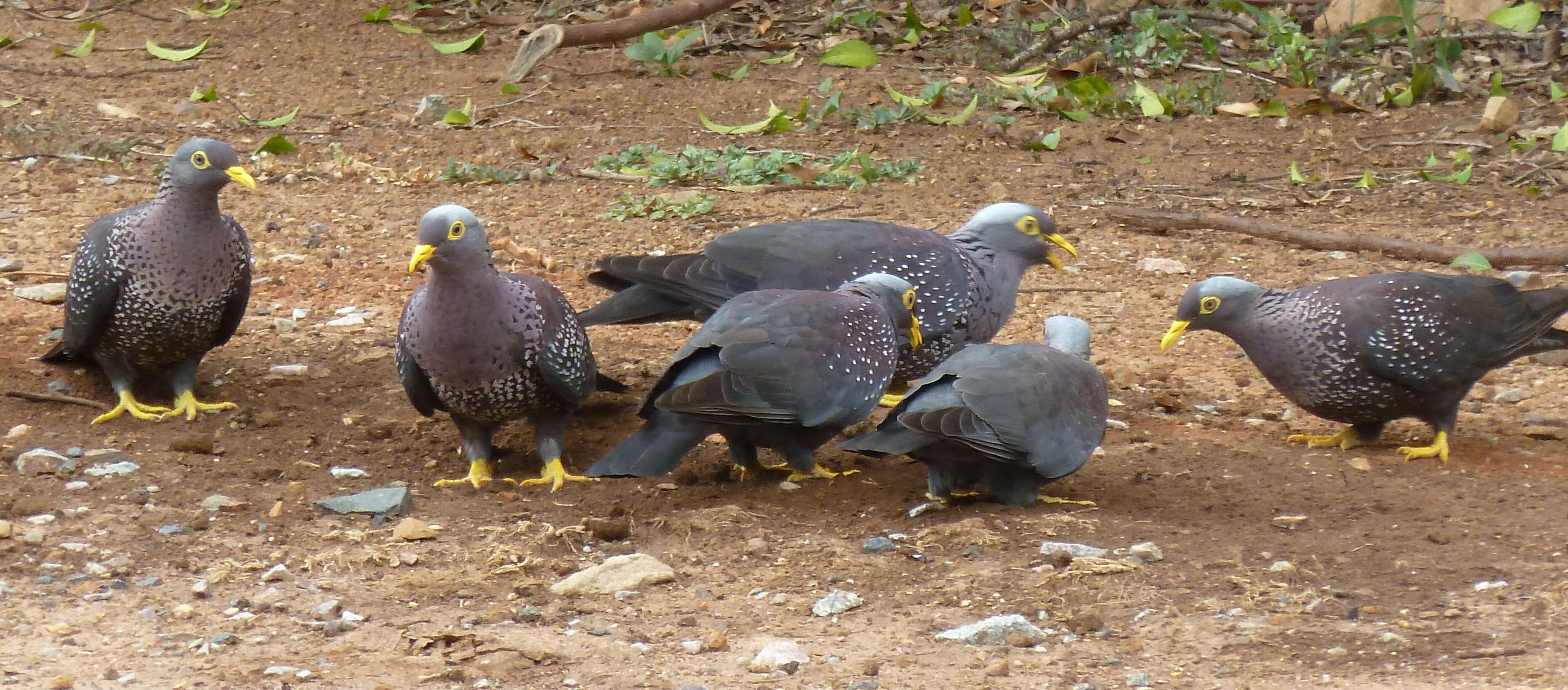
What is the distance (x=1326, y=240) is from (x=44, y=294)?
509 centimetres

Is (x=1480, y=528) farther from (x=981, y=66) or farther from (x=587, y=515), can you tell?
(x=981, y=66)

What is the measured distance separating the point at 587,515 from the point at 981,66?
19.7ft

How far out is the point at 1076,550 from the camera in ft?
11.6

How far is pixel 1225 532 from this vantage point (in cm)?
379

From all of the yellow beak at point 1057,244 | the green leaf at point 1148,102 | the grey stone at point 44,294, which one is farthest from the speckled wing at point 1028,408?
the green leaf at point 1148,102

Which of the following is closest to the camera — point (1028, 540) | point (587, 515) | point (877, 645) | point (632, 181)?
point (877, 645)


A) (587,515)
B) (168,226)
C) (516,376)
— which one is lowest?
(587,515)

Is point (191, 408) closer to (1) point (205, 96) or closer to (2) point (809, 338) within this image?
(2) point (809, 338)

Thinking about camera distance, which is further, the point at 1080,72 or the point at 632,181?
the point at 1080,72

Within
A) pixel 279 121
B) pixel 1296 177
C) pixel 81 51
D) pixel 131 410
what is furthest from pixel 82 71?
pixel 1296 177

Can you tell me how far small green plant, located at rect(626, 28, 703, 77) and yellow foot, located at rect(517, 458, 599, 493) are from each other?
17.2ft

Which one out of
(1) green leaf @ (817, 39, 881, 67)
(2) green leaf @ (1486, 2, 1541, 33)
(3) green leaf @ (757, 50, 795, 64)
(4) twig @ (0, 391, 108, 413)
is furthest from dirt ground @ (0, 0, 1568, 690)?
(3) green leaf @ (757, 50, 795, 64)

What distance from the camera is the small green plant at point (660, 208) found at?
6754 millimetres

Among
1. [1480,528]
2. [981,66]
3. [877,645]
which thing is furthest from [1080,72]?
[877,645]
